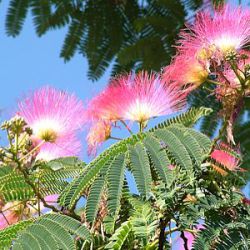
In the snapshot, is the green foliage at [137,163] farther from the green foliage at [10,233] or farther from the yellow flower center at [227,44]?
the yellow flower center at [227,44]

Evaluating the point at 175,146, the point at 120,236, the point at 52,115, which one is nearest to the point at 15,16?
the point at 52,115

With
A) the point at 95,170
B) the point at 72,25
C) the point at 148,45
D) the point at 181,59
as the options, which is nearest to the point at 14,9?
the point at 72,25

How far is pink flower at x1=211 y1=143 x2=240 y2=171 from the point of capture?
2.18 metres

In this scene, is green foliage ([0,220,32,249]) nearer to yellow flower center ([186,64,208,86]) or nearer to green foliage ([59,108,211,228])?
green foliage ([59,108,211,228])

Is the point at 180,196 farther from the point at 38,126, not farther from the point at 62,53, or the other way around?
the point at 62,53

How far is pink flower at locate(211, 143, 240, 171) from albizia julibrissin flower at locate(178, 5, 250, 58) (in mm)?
254

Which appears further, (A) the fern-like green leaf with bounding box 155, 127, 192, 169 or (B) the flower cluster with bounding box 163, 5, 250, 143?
(B) the flower cluster with bounding box 163, 5, 250, 143

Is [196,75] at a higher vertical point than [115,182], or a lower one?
higher

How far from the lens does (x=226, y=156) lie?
7.35 ft

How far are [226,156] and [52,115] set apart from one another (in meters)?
0.46

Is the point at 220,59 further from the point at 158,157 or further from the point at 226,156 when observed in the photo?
the point at 158,157

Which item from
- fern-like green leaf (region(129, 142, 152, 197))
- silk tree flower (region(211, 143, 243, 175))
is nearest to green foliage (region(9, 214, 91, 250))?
fern-like green leaf (region(129, 142, 152, 197))

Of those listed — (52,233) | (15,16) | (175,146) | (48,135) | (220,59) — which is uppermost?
(15,16)

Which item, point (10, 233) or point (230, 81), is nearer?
point (10, 233)
